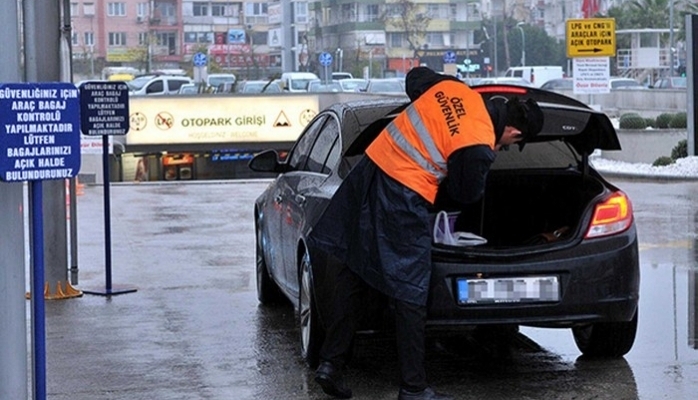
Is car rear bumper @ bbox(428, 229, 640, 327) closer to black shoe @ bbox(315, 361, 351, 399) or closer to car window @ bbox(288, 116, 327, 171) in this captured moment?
black shoe @ bbox(315, 361, 351, 399)

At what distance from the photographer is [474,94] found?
7.03 meters

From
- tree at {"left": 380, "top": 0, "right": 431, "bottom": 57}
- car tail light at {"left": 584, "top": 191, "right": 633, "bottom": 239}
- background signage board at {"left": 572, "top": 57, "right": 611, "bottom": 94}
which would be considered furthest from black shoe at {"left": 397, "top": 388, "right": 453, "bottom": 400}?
tree at {"left": 380, "top": 0, "right": 431, "bottom": 57}

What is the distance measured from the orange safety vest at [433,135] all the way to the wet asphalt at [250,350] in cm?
125

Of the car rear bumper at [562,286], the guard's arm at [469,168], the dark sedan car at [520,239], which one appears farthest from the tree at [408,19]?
the guard's arm at [469,168]

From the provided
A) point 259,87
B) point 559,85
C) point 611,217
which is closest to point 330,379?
point 611,217

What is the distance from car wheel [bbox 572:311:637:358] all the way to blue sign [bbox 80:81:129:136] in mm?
4534

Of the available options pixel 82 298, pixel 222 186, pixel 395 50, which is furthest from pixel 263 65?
pixel 82 298

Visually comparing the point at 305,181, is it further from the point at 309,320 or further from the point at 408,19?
the point at 408,19

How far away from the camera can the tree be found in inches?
2564

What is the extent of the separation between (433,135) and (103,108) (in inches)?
193

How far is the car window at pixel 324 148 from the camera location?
28.9 ft

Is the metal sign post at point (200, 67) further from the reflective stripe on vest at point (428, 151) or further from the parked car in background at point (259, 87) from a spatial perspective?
the reflective stripe on vest at point (428, 151)

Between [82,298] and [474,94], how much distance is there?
17.0ft

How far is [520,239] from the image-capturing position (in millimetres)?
8617
